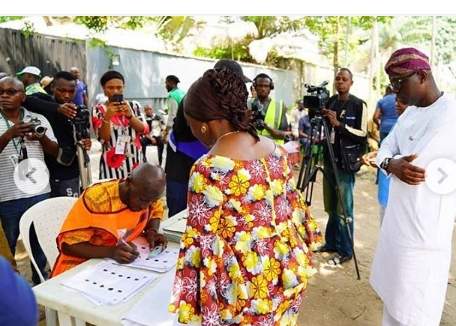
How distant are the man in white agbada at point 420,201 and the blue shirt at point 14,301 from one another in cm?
167

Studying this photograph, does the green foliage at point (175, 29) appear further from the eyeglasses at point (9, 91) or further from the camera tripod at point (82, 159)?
the eyeglasses at point (9, 91)

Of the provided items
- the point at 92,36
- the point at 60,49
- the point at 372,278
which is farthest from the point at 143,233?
the point at 92,36

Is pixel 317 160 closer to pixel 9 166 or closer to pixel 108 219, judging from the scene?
pixel 108 219

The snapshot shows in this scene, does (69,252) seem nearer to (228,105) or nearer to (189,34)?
(228,105)

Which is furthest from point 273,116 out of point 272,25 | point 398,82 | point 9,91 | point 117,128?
point 272,25

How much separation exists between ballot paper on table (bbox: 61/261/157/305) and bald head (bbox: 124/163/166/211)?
29cm

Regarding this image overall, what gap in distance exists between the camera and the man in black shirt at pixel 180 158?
108 inches

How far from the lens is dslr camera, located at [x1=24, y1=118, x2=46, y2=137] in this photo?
2559 millimetres

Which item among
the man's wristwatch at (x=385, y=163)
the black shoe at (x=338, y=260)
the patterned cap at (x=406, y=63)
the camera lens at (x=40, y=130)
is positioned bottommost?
the black shoe at (x=338, y=260)

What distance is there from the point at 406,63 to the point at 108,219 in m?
1.48

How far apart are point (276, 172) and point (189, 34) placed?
15.0 meters

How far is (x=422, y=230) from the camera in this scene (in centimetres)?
197

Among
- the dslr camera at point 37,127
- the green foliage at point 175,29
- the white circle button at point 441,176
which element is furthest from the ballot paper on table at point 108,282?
the green foliage at point 175,29

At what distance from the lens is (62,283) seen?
63.7 inches
